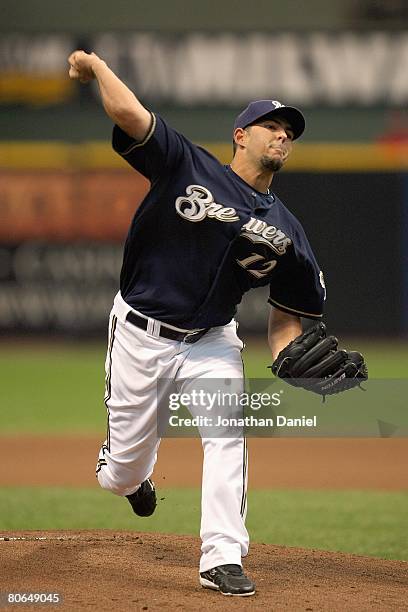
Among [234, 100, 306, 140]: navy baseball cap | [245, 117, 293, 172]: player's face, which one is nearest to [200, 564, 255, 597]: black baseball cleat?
[245, 117, 293, 172]: player's face

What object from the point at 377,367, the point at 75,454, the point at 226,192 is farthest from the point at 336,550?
the point at 377,367

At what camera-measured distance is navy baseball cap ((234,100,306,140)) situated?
4074 mm

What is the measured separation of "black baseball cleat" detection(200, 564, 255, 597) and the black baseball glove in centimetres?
75

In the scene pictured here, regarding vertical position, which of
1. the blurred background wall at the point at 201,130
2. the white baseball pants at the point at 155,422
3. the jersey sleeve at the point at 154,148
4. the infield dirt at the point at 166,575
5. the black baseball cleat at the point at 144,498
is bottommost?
the infield dirt at the point at 166,575

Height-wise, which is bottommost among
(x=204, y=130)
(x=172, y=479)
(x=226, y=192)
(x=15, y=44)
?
(x=172, y=479)

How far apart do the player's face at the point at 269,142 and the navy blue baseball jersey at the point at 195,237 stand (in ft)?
0.42

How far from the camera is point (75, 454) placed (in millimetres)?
7934

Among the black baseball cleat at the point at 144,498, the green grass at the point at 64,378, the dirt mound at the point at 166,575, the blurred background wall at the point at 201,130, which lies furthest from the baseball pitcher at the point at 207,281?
the blurred background wall at the point at 201,130

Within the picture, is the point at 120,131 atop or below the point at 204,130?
below

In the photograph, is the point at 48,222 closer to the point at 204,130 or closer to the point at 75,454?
the point at 204,130

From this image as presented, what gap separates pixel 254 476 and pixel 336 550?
221 centimetres

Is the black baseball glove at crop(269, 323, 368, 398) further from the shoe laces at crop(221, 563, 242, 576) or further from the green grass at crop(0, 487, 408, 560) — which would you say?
the green grass at crop(0, 487, 408, 560)

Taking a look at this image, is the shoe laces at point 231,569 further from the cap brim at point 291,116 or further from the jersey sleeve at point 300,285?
the cap brim at point 291,116

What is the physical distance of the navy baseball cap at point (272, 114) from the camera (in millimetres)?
4074
